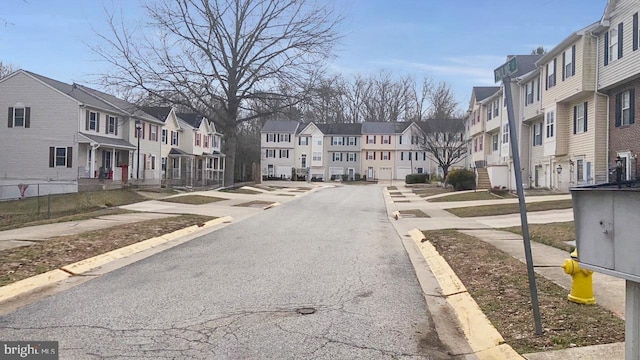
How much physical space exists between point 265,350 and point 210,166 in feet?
195

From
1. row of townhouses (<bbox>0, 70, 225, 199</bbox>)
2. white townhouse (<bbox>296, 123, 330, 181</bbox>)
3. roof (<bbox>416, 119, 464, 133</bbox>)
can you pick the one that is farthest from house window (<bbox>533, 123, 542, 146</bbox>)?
white townhouse (<bbox>296, 123, 330, 181</bbox>)

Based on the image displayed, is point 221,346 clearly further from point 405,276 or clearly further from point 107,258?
point 107,258

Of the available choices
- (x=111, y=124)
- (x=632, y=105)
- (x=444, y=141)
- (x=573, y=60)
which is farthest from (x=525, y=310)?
(x=444, y=141)

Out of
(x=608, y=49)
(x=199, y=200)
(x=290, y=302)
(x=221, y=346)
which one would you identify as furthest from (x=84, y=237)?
(x=608, y=49)

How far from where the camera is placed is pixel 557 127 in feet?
90.4

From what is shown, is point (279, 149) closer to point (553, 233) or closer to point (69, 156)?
point (69, 156)

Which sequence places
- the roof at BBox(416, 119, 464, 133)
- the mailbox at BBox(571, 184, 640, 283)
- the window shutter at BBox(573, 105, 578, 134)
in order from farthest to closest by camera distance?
the roof at BBox(416, 119, 464, 133) → the window shutter at BBox(573, 105, 578, 134) → the mailbox at BBox(571, 184, 640, 283)

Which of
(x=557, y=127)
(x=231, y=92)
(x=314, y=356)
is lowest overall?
(x=314, y=356)

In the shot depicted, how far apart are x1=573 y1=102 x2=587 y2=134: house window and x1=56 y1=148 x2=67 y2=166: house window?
3031 cm

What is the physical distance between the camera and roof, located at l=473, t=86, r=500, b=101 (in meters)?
45.0

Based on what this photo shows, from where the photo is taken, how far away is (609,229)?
12.8 ft
